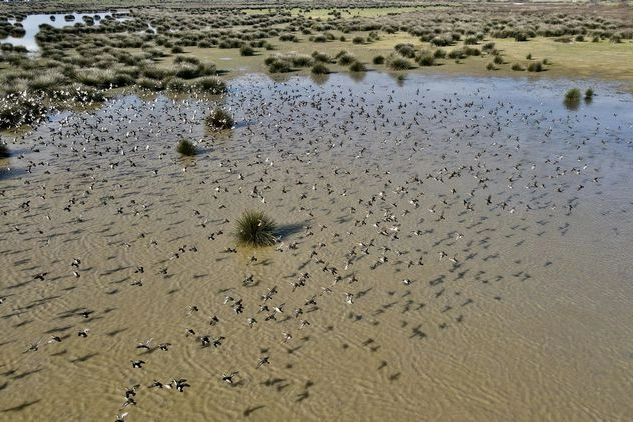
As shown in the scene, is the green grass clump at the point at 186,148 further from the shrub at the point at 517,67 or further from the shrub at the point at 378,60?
the shrub at the point at 517,67

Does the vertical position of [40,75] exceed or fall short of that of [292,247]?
it exceeds it

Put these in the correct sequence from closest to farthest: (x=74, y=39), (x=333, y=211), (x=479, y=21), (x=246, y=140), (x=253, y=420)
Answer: (x=253, y=420) < (x=333, y=211) < (x=246, y=140) < (x=74, y=39) < (x=479, y=21)

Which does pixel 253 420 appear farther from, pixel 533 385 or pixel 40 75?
pixel 40 75

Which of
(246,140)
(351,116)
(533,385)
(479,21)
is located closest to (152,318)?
(533,385)

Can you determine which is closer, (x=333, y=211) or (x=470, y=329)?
(x=470, y=329)

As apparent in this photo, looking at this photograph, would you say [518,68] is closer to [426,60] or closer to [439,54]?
[426,60]

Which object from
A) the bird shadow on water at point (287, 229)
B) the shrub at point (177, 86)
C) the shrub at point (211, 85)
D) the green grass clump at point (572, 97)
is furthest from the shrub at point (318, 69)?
the bird shadow on water at point (287, 229)

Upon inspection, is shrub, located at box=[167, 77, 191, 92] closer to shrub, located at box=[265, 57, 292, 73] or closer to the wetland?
the wetland

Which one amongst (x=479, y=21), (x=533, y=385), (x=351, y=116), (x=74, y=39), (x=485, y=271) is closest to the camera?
(x=533, y=385)
